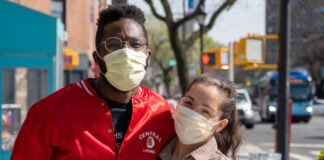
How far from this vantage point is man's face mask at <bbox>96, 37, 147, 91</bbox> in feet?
7.68

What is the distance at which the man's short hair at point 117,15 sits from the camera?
2.42m

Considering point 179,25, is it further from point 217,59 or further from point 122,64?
point 122,64

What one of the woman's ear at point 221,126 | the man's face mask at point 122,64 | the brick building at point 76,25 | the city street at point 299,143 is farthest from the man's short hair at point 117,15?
the brick building at point 76,25

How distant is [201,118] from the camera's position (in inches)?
100.0

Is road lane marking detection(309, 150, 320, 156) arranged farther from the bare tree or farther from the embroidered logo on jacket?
the embroidered logo on jacket

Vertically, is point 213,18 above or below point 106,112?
above

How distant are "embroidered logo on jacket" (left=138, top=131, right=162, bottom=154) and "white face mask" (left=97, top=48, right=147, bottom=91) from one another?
27 cm

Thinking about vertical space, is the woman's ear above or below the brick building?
below

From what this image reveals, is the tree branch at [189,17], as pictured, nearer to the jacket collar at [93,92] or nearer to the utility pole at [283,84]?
the utility pole at [283,84]

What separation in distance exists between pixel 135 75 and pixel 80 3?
18923 millimetres

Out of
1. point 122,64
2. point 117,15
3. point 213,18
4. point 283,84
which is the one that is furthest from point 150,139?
point 213,18

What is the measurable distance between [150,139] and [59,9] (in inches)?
749

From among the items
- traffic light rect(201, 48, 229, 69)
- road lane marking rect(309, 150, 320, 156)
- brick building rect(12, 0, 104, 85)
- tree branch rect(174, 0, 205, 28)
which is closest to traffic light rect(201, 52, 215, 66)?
traffic light rect(201, 48, 229, 69)

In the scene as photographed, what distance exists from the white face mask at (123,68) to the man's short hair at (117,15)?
0.15 meters
